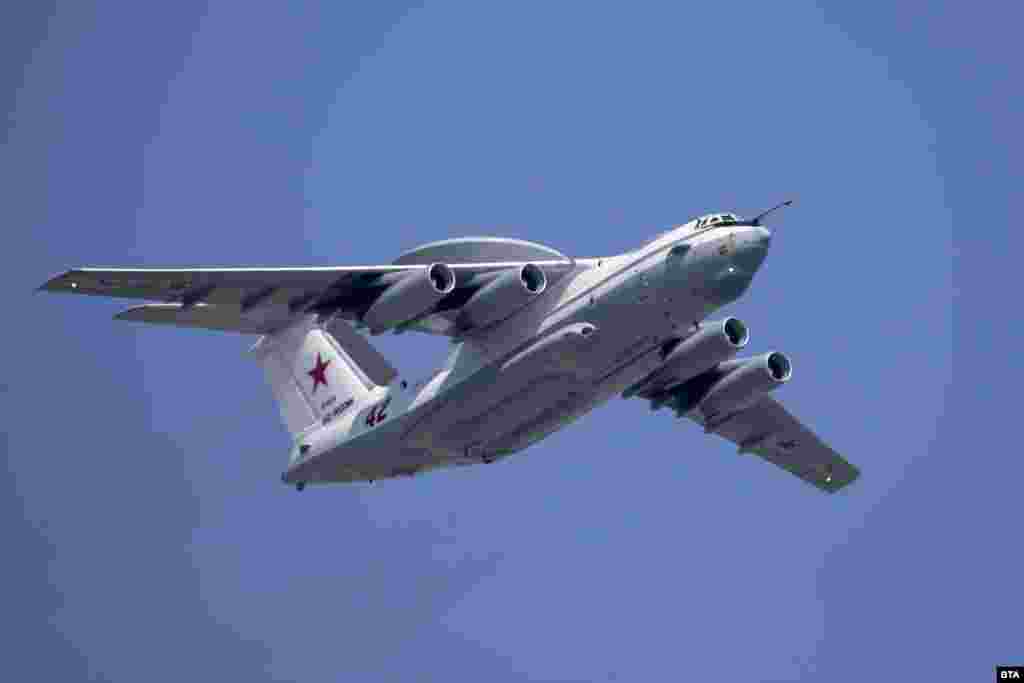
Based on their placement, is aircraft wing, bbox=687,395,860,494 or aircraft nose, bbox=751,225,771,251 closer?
aircraft nose, bbox=751,225,771,251

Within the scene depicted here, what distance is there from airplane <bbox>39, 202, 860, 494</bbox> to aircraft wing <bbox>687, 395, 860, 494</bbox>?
1.48m

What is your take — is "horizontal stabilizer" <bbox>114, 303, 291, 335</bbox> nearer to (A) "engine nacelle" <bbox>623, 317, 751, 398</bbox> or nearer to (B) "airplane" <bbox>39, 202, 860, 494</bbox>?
(B) "airplane" <bbox>39, 202, 860, 494</bbox>

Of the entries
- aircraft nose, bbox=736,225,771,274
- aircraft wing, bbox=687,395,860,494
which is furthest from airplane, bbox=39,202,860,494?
aircraft wing, bbox=687,395,860,494

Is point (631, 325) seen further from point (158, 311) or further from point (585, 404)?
point (158, 311)

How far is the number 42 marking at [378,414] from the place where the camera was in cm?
2867

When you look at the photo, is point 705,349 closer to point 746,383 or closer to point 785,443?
point 746,383

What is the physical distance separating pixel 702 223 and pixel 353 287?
5202mm

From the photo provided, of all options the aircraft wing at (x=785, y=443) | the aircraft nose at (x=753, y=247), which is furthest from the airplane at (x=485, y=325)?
the aircraft wing at (x=785, y=443)

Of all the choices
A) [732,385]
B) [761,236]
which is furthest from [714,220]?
[732,385]

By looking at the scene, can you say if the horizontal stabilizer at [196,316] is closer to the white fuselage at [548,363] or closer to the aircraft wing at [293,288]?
the aircraft wing at [293,288]

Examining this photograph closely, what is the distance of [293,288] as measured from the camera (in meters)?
27.6

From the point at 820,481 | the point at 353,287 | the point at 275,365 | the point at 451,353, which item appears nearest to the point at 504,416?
the point at 451,353

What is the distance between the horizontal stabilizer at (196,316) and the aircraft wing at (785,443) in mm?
7638

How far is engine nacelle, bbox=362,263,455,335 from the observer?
26734 millimetres
